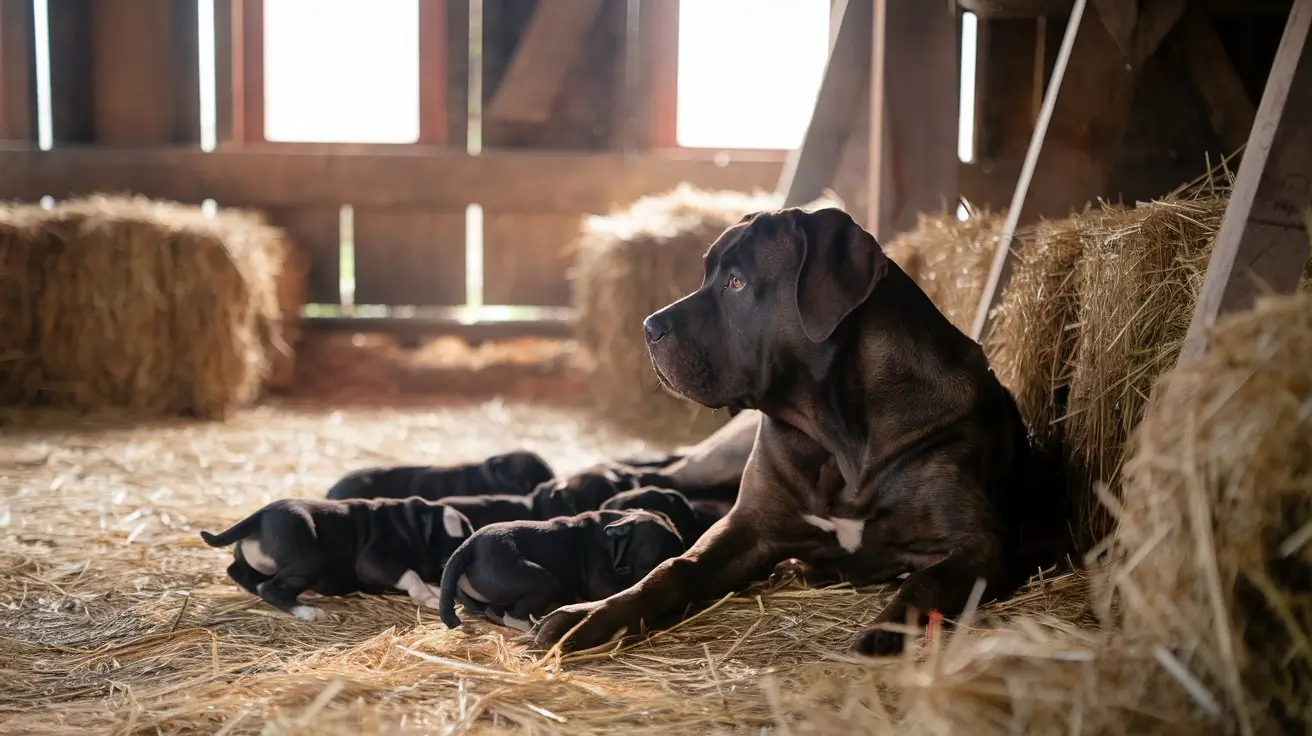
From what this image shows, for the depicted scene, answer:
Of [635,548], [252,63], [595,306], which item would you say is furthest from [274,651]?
[252,63]

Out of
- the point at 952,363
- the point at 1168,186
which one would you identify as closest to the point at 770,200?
the point at 1168,186

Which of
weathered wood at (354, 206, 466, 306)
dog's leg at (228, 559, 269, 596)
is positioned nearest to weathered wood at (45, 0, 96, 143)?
weathered wood at (354, 206, 466, 306)

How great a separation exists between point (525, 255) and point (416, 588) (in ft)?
18.0

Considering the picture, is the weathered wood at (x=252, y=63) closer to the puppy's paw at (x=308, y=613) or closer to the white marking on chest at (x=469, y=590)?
the puppy's paw at (x=308, y=613)

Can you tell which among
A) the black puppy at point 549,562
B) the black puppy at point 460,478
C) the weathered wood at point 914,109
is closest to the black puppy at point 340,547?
the black puppy at point 549,562

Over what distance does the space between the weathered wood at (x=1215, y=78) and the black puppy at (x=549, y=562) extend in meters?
4.49

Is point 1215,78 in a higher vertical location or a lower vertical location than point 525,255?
higher

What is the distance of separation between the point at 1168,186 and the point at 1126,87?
2.35 meters

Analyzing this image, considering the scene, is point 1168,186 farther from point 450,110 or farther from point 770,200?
point 450,110

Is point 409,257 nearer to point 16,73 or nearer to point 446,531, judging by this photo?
point 16,73

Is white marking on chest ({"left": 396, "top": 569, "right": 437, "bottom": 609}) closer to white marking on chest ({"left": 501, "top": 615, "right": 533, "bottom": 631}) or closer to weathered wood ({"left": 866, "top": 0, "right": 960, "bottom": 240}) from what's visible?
white marking on chest ({"left": 501, "top": 615, "right": 533, "bottom": 631})

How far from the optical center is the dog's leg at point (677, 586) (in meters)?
3.13

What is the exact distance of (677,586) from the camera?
341cm

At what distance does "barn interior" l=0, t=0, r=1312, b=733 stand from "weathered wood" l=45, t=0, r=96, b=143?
26 millimetres
